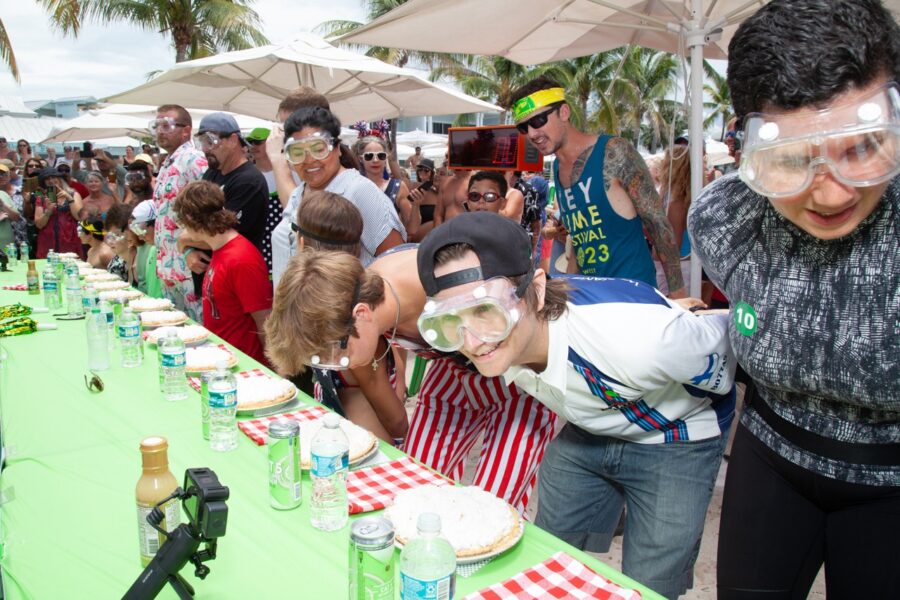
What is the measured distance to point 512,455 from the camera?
2295 millimetres

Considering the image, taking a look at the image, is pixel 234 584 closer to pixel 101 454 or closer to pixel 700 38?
pixel 101 454

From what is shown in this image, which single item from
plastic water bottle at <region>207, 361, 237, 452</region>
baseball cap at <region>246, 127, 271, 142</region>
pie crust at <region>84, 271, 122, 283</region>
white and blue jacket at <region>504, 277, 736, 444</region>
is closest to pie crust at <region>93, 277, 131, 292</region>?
pie crust at <region>84, 271, 122, 283</region>

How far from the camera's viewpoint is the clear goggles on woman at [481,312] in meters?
1.46

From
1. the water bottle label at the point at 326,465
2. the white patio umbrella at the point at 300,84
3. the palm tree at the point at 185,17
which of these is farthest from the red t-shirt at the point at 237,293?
the palm tree at the point at 185,17

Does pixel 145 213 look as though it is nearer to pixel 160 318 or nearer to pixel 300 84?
pixel 160 318

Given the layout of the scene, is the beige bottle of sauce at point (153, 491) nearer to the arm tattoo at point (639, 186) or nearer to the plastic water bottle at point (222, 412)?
the plastic water bottle at point (222, 412)

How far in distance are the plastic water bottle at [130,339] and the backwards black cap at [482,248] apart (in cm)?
166

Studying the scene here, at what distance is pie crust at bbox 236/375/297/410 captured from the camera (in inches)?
85.4

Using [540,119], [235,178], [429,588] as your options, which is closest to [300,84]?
[235,178]

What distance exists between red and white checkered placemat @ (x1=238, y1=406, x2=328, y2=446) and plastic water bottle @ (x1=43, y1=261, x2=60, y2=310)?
8.99 feet

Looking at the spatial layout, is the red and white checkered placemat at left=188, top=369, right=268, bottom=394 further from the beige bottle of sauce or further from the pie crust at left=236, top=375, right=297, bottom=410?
the beige bottle of sauce

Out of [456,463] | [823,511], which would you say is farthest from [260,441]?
[823,511]

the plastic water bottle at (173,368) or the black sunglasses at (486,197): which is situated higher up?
the black sunglasses at (486,197)

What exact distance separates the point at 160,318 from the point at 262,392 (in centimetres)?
144
